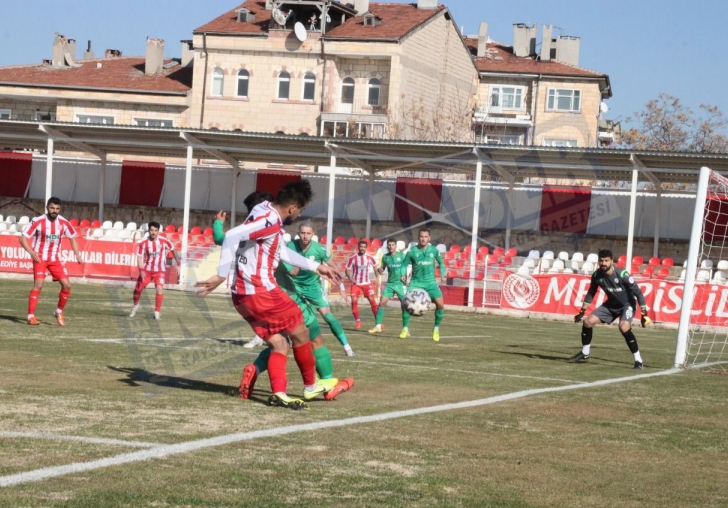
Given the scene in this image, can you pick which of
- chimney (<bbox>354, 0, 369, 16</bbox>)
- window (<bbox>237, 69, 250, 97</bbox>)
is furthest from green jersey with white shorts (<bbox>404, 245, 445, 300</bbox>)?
chimney (<bbox>354, 0, 369, 16</bbox>)

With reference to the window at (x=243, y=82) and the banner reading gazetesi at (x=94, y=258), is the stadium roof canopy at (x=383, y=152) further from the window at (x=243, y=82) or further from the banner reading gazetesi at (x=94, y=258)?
the window at (x=243, y=82)

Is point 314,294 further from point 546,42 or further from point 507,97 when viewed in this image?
point 546,42

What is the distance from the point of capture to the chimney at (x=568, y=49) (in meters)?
73.0

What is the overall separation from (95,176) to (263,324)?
38705mm

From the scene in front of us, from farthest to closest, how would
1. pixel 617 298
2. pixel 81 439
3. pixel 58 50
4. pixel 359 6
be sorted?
1. pixel 58 50
2. pixel 359 6
3. pixel 617 298
4. pixel 81 439

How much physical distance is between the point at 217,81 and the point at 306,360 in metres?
56.2

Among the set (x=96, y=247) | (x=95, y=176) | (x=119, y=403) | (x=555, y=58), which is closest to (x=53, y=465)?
(x=119, y=403)

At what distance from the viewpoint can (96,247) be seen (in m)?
33.9

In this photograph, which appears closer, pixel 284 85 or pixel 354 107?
pixel 354 107

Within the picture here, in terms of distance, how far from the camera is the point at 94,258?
112ft

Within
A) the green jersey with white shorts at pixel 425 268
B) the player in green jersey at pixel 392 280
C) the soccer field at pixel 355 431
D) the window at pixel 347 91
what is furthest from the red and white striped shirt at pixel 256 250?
the window at pixel 347 91

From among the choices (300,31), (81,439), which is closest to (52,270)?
(81,439)

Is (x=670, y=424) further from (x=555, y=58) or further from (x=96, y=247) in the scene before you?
(x=555, y=58)

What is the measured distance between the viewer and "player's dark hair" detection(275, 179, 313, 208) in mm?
9320
